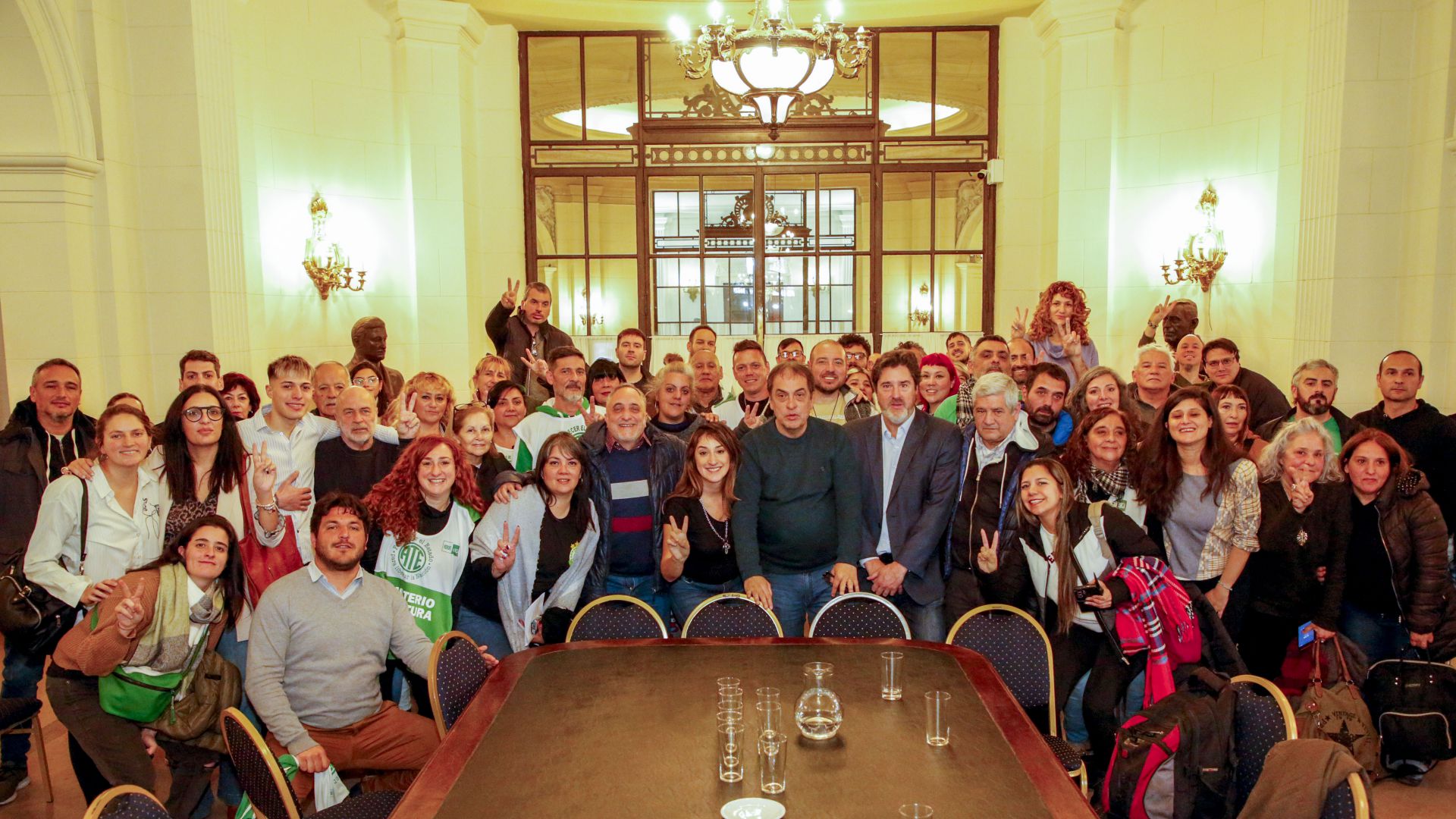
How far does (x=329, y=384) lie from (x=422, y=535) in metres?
1.43

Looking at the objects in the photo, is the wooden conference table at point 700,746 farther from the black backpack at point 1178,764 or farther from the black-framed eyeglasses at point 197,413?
the black-framed eyeglasses at point 197,413

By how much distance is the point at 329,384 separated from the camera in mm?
4816

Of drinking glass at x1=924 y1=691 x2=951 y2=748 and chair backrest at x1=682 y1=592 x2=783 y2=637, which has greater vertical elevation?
drinking glass at x1=924 y1=691 x2=951 y2=748

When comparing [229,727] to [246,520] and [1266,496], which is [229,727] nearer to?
[246,520]

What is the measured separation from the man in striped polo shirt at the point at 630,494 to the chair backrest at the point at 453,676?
77 cm

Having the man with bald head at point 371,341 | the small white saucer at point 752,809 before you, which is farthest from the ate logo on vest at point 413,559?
the man with bald head at point 371,341

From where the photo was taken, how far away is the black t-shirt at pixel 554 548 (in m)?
3.94

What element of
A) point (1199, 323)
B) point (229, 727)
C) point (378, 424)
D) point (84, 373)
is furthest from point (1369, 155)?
point (84, 373)

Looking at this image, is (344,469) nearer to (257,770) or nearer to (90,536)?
(90,536)

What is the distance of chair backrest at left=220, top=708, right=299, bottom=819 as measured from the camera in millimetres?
2568

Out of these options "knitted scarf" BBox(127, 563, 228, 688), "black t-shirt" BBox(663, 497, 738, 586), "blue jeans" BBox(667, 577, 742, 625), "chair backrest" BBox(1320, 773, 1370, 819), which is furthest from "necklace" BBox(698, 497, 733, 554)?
"chair backrest" BBox(1320, 773, 1370, 819)

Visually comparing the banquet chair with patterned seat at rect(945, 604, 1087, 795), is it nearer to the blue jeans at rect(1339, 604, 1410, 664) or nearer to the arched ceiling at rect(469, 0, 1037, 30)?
the blue jeans at rect(1339, 604, 1410, 664)

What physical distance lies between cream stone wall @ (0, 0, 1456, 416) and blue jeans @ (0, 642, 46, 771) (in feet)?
8.45

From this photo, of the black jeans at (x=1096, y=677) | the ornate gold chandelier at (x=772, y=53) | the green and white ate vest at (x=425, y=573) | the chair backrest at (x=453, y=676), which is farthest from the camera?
the ornate gold chandelier at (x=772, y=53)
